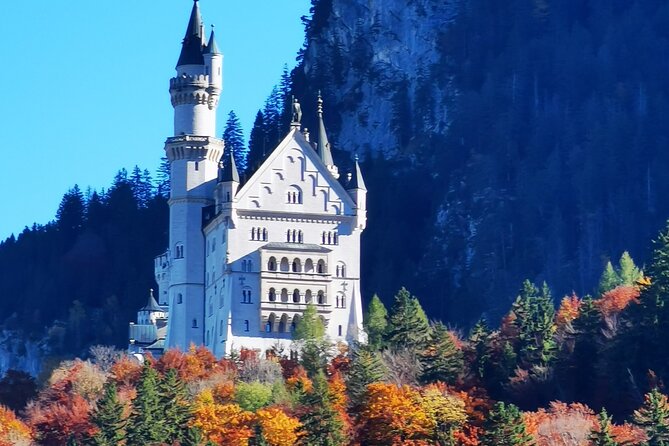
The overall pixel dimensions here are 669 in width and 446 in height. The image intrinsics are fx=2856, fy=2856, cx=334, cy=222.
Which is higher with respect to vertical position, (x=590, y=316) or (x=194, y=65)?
(x=194, y=65)

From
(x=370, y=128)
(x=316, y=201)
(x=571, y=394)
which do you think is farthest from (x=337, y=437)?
(x=370, y=128)

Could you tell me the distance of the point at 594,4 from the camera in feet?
640

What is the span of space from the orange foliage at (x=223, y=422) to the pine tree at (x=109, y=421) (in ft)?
9.64

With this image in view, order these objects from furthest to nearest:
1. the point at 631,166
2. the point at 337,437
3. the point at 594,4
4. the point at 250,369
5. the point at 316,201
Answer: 1. the point at 594,4
2. the point at 631,166
3. the point at 316,201
4. the point at 250,369
5. the point at 337,437

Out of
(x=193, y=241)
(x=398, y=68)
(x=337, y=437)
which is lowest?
(x=337, y=437)

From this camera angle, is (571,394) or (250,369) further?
(250,369)

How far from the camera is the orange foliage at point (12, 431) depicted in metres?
117

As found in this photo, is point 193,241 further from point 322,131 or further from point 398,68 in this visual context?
point 398,68

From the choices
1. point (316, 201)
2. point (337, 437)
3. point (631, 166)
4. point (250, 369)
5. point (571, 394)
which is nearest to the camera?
point (337, 437)

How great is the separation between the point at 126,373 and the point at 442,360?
48.4 ft

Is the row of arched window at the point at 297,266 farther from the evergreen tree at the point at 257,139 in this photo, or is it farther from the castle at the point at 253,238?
the evergreen tree at the point at 257,139

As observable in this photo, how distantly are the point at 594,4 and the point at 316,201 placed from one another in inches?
2351

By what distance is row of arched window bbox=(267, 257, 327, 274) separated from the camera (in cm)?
13850

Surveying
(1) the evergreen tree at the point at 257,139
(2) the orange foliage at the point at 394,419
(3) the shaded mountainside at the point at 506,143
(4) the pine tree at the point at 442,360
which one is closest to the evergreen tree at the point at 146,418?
(2) the orange foliage at the point at 394,419
